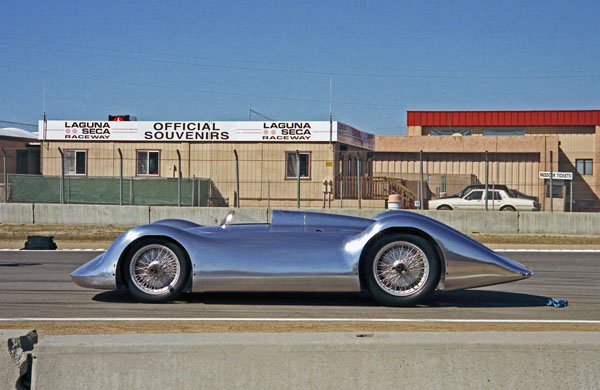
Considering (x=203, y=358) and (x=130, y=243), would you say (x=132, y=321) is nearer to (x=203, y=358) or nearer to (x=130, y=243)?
(x=130, y=243)

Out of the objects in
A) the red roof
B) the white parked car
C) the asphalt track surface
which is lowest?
the asphalt track surface

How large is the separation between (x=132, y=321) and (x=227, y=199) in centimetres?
2650

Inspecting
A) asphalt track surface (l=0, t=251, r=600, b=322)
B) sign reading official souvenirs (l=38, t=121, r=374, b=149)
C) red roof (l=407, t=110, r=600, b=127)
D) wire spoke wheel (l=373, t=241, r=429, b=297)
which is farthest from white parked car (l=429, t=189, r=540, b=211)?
red roof (l=407, t=110, r=600, b=127)

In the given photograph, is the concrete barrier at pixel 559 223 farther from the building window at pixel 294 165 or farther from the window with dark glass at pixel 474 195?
the building window at pixel 294 165

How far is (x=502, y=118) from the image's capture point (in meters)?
55.5

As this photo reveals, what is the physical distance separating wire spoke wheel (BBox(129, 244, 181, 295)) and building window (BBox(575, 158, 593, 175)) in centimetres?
4377

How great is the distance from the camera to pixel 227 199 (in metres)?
33.0

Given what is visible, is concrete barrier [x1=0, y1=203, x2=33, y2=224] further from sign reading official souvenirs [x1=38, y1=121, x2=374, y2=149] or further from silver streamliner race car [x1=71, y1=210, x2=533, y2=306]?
silver streamliner race car [x1=71, y1=210, x2=533, y2=306]

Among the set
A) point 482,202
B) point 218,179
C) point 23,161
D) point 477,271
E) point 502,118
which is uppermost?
point 502,118

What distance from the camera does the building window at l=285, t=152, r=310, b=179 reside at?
33469mm

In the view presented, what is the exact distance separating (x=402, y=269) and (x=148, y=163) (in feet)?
93.5

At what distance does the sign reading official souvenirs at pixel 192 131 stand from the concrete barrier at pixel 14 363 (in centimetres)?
3040

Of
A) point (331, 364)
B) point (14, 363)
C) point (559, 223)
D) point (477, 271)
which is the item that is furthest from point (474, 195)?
point (14, 363)

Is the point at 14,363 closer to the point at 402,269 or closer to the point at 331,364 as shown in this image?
the point at 331,364
